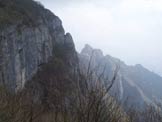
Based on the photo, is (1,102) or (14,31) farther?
(14,31)

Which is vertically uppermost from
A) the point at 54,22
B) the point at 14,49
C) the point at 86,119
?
the point at 54,22

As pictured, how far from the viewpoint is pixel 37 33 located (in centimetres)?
8356

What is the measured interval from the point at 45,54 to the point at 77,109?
82405 mm

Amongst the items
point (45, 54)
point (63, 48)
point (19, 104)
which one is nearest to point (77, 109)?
point (19, 104)

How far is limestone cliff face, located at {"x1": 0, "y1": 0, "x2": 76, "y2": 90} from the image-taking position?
63787 mm

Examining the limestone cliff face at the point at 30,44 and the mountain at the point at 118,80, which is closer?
the mountain at the point at 118,80

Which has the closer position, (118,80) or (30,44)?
(118,80)

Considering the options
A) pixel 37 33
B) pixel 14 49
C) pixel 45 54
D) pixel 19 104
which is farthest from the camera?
pixel 45 54

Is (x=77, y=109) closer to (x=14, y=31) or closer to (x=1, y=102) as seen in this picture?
(x=1, y=102)

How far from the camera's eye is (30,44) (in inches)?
3093

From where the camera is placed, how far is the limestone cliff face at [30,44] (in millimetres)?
63787

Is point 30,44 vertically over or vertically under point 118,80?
over

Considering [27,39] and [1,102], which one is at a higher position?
[27,39]

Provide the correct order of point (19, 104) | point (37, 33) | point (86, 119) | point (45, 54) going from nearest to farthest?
point (86, 119) → point (19, 104) → point (37, 33) → point (45, 54)
